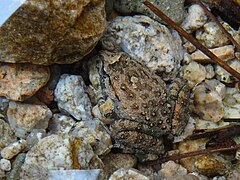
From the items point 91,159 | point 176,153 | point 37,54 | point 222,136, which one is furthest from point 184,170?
point 37,54

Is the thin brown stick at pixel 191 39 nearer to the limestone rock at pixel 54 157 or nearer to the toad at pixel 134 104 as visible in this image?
the toad at pixel 134 104

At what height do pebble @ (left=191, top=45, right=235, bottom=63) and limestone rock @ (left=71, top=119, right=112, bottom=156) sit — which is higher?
pebble @ (left=191, top=45, right=235, bottom=63)

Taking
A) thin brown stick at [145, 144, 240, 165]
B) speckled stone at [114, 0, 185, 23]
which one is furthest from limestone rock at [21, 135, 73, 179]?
speckled stone at [114, 0, 185, 23]

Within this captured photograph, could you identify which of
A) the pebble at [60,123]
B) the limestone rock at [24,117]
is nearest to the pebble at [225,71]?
the pebble at [60,123]

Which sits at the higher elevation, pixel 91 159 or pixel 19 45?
pixel 19 45

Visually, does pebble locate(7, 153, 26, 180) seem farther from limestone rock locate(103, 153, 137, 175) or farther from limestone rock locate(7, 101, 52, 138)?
limestone rock locate(103, 153, 137, 175)

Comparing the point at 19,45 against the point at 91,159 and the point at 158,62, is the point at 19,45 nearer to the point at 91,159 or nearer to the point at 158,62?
the point at 91,159
